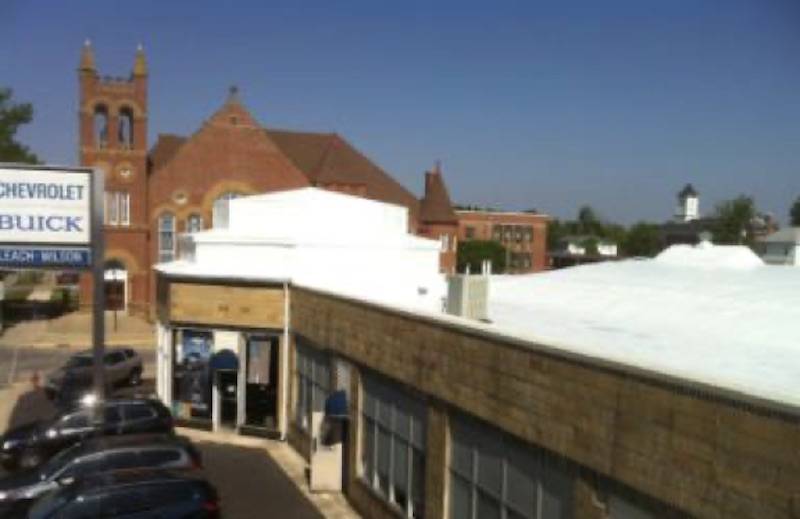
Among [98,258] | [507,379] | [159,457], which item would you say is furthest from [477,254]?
[507,379]

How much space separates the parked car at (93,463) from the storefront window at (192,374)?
7.57m

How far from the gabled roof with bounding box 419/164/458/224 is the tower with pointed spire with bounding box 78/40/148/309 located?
2634 centimetres

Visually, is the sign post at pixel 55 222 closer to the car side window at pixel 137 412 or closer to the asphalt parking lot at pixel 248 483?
the car side window at pixel 137 412

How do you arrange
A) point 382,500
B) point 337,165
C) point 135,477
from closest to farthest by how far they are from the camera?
1. point 135,477
2. point 382,500
3. point 337,165

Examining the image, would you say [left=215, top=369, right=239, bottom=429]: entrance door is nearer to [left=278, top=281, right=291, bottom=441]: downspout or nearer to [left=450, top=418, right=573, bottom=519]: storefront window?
[left=278, top=281, right=291, bottom=441]: downspout

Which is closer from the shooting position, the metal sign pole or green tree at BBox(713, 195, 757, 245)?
the metal sign pole

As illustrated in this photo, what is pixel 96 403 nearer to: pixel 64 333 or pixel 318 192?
pixel 318 192

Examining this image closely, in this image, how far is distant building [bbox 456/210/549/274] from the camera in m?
113

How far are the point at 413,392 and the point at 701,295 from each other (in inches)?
257

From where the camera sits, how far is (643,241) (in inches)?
5920

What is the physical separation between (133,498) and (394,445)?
17.9 ft

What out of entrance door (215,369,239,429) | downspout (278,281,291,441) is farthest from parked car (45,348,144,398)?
downspout (278,281,291,441)

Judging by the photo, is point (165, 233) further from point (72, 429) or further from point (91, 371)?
point (72, 429)

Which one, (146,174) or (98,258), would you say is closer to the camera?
(98,258)
